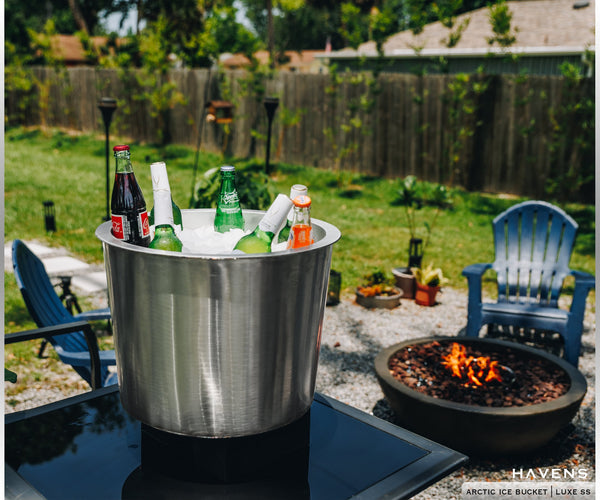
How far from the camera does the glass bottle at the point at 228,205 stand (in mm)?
1273

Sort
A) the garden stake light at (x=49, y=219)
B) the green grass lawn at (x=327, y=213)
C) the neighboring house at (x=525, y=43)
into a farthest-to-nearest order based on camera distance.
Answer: the neighboring house at (x=525, y=43)
the garden stake light at (x=49, y=219)
the green grass lawn at (x=327, y=213)

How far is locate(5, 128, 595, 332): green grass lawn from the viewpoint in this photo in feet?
20.7

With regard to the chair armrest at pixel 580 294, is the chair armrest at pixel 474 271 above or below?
above

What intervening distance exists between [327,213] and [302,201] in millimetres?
7347

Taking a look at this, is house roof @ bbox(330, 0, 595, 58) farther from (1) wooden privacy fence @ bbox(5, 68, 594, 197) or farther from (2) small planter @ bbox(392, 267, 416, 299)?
(2) small planter @ bbox(392, 267, 416, 299)

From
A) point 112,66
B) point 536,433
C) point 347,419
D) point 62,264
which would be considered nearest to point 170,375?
point 347,419

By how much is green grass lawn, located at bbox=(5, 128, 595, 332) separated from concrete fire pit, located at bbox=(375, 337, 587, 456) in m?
2.67

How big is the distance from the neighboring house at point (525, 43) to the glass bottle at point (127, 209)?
11.8 metres

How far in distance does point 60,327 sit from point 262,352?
1.21 m

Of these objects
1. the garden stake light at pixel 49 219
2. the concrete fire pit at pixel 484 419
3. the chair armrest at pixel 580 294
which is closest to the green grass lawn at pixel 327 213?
the garden stake light at pixel 49 219

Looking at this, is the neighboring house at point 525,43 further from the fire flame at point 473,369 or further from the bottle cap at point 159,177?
the bottle cap at point 159,177

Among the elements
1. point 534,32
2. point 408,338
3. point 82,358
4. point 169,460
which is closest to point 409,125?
point 408,338

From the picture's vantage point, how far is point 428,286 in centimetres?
525

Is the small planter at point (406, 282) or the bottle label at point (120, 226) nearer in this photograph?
the bottle label at point (120, 226)
